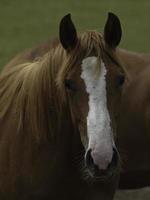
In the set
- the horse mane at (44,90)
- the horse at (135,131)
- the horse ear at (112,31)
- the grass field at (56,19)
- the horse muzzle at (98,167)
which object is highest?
the horse ear at (112,31)

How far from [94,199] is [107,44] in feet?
2.91

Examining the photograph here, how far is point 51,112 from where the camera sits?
399cm

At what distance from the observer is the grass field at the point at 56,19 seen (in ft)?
39.9

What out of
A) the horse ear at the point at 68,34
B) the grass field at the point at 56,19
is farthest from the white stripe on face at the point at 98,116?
the grass field at the point at 56,19

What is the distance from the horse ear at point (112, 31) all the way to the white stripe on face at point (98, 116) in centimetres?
19

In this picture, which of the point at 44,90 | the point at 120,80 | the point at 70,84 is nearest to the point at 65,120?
the point at 44,90

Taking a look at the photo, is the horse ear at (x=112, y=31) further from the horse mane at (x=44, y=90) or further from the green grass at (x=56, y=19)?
the green grass at (x=56, y=19)

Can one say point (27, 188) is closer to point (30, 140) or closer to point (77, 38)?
point (30, 140)

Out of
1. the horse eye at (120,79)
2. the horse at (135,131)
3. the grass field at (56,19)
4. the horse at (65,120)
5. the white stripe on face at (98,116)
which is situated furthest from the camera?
the grass field at (56,19)

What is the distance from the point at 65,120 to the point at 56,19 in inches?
407

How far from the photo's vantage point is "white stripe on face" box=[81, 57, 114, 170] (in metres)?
3.50

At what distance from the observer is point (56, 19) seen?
14164 millimetres

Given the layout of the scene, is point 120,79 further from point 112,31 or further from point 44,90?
point 44,90

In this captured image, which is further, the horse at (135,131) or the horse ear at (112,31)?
the horse at (135,131)
